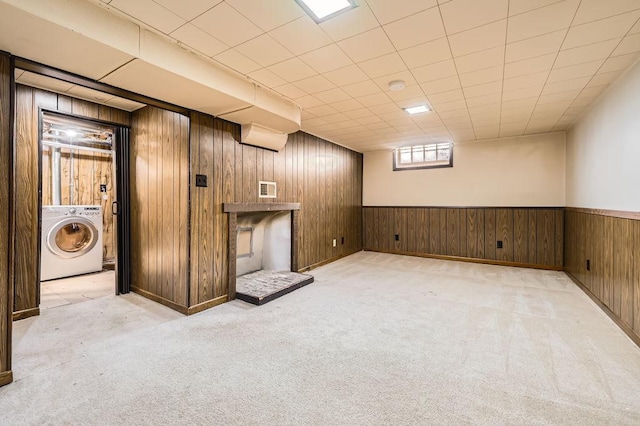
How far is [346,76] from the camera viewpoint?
2.66 meters

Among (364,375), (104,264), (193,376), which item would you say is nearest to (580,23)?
(364,375)

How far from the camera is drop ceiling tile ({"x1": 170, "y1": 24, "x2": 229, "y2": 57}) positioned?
6.41ft

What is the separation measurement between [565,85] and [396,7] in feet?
7.47

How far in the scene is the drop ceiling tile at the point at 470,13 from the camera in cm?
169

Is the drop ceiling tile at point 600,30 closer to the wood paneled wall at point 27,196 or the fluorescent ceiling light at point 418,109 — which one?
the fluorescent ceiling light at point 418,109

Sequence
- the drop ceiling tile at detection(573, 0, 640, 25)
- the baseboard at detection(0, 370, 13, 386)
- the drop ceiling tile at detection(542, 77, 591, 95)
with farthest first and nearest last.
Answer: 1. the drop ceiling tile at detection(542, 77, 591, 95)
2. the baseboard at detection(0, 370, 13, 386)
3. the drop ceiling tile at detection(573, 0, 640, 25)

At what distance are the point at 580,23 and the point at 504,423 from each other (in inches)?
96.9

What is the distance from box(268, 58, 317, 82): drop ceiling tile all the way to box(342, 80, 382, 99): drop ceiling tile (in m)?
0.48

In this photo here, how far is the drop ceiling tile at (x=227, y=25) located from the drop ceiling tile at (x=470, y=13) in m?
1.24

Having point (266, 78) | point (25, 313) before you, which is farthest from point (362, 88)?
point (25, 313)

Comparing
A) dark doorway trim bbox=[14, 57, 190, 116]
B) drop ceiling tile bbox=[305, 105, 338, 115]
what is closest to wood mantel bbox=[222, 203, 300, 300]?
dark doorway trim bbox=[14, 57, 190, 116]

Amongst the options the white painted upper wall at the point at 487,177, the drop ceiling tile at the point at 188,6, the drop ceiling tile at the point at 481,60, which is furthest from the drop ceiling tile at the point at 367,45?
the white painted upper wall at the point at 487,177

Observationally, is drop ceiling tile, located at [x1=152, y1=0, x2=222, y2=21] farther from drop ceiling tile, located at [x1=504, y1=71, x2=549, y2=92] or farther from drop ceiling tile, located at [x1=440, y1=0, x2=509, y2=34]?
drop ceiling tile, located at [x1=504, y1=71, x2=549, y2=92]

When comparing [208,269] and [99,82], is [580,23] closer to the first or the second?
[99,82]
